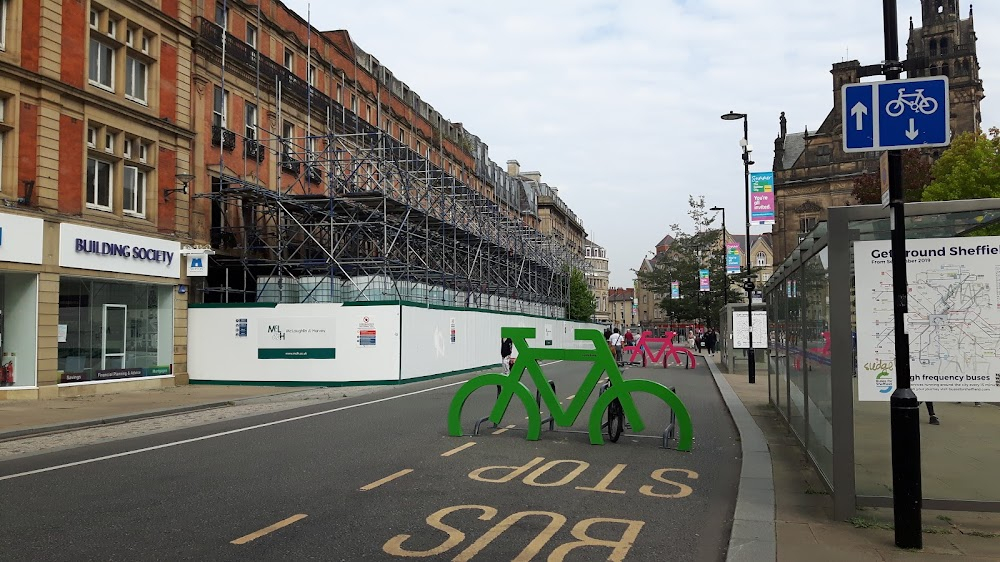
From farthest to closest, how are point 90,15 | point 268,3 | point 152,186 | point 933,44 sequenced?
point 933,44 < point 268,3 < point 152,186 < point 90,15

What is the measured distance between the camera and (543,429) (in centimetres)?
1343

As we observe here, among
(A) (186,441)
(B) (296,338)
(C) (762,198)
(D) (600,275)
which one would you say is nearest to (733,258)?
(C) (762,198)

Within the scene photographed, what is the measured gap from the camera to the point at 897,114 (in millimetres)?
6180

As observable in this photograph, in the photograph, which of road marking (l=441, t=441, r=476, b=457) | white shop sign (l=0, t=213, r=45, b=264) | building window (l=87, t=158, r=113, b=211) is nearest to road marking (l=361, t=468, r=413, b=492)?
road marking (l=441, t=441, r=476, b=457)

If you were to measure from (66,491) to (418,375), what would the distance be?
751 inches

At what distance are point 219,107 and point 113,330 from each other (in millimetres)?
9429

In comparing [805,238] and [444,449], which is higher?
[805,238]

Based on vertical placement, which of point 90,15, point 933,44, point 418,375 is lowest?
point 418,375

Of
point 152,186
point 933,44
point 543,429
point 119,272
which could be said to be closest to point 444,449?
point 543,429

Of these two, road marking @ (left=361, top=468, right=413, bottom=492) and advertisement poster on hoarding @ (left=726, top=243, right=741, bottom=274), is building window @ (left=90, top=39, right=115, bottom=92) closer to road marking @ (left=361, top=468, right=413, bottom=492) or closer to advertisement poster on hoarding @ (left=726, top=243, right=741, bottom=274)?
road marking @ (left=361, top=468, right=413, bottom=492)

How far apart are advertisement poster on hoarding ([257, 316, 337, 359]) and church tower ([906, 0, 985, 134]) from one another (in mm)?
74141

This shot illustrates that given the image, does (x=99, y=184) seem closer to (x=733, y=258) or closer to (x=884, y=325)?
(x=884, y=325)

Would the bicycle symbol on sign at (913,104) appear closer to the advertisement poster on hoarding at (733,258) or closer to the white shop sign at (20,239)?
the white shop sign at (20,239)

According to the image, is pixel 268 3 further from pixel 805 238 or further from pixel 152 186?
pixel 805 238
